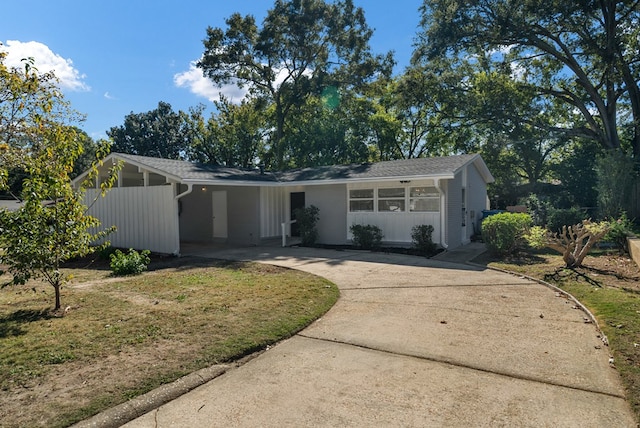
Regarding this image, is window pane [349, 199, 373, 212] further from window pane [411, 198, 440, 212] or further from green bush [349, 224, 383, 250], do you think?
window pane [411, 198, 440, 212]

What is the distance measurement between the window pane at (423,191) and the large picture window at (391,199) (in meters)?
0.37

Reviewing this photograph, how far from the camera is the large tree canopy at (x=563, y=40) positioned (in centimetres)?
1841

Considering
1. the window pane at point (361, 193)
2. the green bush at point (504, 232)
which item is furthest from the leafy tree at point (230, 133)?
the green bush at point (504, 232)

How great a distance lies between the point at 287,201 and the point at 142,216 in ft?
17.8

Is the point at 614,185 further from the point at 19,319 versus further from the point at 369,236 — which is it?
the point at 19,319

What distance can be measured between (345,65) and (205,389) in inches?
969

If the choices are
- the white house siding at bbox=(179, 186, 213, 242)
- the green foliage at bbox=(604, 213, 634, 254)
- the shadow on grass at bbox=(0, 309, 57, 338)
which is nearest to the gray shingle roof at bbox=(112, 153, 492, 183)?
the white house siding at bbox=(179, 186, 213, 242)

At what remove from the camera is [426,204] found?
12.4m

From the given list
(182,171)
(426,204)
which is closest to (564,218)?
(426,204)

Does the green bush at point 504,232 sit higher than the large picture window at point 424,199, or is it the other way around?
the large picture window at point 424,199

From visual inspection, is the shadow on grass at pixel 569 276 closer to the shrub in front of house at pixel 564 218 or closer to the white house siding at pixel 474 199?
the white house siding at pixel 474 199

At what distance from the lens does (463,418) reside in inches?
109

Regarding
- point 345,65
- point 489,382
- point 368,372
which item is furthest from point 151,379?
point 345,65

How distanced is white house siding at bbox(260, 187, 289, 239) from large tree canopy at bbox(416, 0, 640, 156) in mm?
13180
